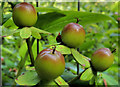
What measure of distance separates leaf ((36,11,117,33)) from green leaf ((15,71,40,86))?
0.67ft

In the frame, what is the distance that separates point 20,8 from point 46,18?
0.44 feet

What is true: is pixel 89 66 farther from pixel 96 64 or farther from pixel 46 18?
pixel 46 18

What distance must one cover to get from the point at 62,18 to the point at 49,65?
23 cm

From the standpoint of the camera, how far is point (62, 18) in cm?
46

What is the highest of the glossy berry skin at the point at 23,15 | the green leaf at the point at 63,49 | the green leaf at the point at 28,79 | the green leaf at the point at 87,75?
the glossy berry skin at the point at 23,15

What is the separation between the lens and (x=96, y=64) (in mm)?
326

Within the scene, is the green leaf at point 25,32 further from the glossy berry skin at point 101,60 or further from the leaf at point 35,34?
the glossy berry skin at point 101,60

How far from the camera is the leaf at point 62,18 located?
43cm

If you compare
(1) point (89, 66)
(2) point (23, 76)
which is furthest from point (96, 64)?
(2) point (23, 76)

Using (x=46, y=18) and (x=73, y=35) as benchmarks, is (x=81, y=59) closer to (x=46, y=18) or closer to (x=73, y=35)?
(x=73, y=35)

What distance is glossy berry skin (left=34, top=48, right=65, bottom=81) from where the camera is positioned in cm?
26

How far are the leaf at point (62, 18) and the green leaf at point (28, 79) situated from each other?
0.20 meters

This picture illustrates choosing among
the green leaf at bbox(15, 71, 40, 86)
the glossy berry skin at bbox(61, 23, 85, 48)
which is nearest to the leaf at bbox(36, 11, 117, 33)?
the glossy berry skin at bbox(61, 23, 85, 48)

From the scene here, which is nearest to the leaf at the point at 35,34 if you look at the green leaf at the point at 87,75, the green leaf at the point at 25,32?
the green leaf at the point at 25,32
